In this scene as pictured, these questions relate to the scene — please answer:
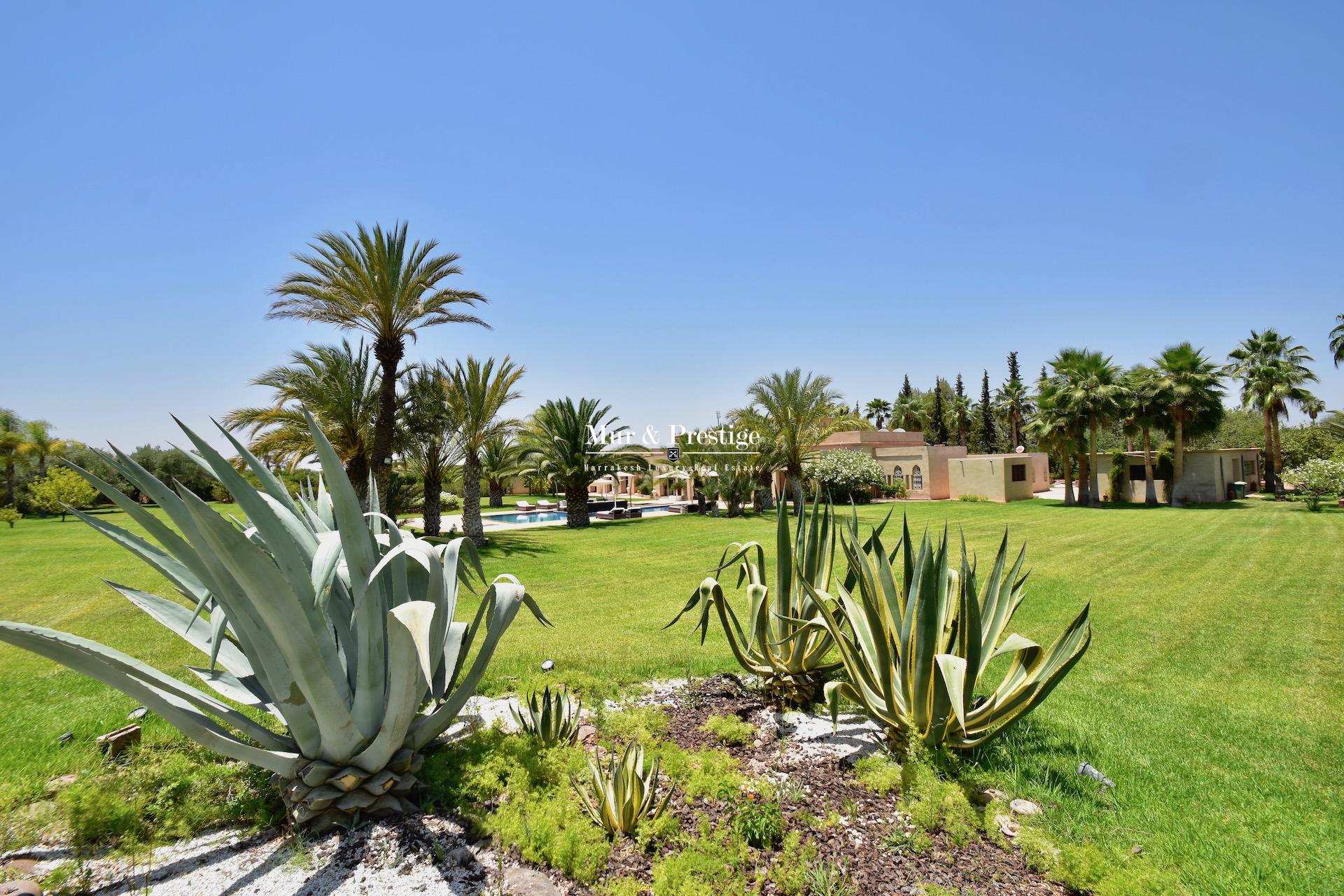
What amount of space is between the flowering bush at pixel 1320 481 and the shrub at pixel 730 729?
2970cm

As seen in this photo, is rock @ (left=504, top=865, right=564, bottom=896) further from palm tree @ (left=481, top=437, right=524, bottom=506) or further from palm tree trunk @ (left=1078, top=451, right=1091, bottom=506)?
palm tree trunk @ (left=1078, top=451, right=1091, bottom=506)

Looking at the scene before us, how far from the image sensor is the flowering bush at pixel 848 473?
3008 centimetres

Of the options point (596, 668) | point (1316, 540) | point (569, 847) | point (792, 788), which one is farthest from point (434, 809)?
point (1316, 540)

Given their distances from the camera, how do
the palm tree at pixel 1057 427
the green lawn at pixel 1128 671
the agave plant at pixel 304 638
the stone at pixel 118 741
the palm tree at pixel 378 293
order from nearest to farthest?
the agave plant at pixel 304 638 → the green lawn at pixel 1128 671 → the stone at pixel 118 741 → the palm tree at pixel 378 293 → the palm tree at pixel 1057 427

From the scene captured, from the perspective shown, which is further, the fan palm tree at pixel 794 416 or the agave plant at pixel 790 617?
the fan palm tree at pixel 794 416

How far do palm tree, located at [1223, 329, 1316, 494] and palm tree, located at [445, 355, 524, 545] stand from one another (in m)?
31.8

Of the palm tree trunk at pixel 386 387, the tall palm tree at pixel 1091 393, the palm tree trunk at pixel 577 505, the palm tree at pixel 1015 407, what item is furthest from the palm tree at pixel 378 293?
the palm tree at pixel 1015 407

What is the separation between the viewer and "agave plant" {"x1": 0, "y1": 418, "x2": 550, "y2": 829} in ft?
7.64

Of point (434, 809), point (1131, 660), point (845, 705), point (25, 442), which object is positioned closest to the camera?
point (434, 809)

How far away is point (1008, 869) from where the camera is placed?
255 cm

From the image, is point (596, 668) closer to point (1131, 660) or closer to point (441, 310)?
point (1131, 660)

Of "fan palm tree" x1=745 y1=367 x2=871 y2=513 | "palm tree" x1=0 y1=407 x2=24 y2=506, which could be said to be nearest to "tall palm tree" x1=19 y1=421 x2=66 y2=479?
"palm tree" x1=0 y1=407 x2=24 y2=506

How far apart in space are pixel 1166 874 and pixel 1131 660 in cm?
476

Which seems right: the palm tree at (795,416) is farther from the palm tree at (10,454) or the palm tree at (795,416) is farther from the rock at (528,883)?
the palm tree at (10,454)
